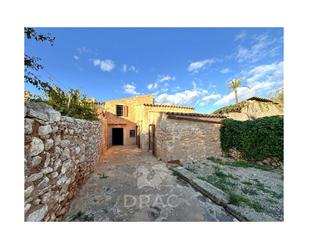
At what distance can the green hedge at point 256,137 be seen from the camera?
5.24 meters

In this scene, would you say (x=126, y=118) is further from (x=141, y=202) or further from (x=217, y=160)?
(x=141, y=202)

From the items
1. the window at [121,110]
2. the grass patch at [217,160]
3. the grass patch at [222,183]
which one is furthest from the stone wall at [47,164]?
the window at [121,110]

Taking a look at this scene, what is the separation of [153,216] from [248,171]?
13.8 feet

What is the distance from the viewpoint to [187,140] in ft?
20.1

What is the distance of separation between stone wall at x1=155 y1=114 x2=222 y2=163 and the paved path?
191cm

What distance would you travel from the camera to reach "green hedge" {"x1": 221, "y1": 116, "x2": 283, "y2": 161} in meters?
5.24

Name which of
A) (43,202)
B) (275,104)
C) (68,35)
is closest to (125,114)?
(68,35)

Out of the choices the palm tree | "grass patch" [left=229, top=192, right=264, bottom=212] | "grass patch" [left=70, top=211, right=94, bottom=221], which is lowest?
"grass patch" [left=70, top=211, right=94, bottom=221]

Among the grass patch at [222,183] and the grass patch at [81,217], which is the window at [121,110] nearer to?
the grass patch at [222,183]

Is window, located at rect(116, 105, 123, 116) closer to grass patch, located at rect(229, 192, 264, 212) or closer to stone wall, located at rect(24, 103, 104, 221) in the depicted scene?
stone wall, located at rect(24, 103, 104, 221)

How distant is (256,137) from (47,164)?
7.21m

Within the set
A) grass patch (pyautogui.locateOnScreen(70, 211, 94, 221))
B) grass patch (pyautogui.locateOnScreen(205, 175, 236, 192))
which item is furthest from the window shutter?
grass patch (pyautogui.locateOnScreen(70, 211, 94, 221))
